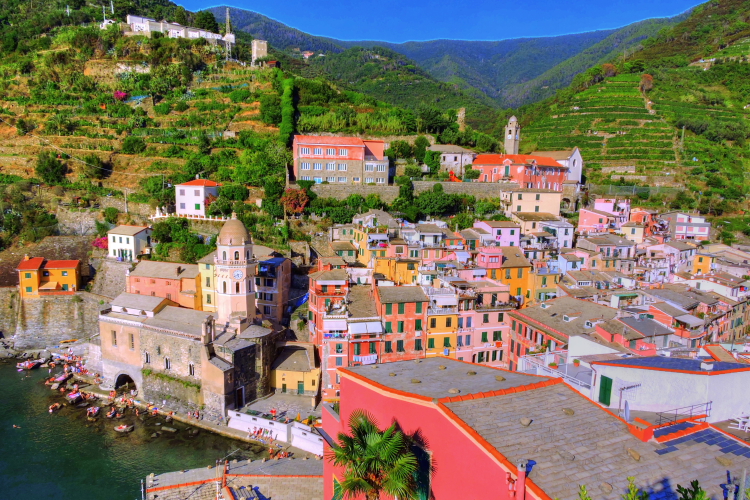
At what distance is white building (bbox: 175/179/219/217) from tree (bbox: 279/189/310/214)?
5.86m

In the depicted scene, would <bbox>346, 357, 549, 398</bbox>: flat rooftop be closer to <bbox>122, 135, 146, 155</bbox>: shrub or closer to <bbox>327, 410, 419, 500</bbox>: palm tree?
<bbox>327, 410, 419, 500</bbox>: palm tree

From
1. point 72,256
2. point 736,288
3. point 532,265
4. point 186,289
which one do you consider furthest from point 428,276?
point 72,256

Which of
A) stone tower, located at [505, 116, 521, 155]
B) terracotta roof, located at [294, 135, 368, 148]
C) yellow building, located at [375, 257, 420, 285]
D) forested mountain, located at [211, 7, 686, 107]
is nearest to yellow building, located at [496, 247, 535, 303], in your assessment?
yellow building, located at [375, 257, 420, 285]

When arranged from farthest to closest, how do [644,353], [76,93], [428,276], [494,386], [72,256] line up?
1. [76,93]
2. [72,256]
3. [428,276]
4. [644,353]
5. [494,386]

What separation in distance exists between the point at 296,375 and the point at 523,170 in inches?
1123

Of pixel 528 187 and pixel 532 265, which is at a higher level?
pixel 528 187

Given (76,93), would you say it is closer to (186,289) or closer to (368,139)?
(368,139)

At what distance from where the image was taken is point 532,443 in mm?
8180

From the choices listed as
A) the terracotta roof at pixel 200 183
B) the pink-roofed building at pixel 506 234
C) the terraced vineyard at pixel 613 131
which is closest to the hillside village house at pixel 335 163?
the terracotta roof at pixel 200 183

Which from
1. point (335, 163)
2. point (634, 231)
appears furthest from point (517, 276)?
point (335, 163)

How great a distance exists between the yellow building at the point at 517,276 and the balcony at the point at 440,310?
535 cm

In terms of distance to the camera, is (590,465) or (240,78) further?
(240,78)

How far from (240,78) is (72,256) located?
3076 cm

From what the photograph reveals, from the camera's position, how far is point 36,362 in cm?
3064
